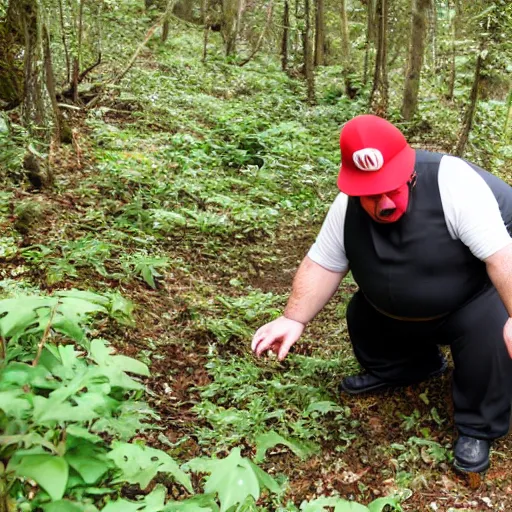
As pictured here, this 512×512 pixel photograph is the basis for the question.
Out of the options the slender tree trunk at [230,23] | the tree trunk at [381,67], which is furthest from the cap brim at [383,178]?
the slender tree trunk at [230,23]

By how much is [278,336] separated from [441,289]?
2.70ft

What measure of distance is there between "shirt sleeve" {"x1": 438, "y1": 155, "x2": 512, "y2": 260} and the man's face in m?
0.17

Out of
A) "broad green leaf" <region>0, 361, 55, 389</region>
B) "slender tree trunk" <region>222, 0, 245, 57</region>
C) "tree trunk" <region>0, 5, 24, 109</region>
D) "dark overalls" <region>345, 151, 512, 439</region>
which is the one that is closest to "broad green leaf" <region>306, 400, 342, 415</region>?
"dark overalls" <region>345, 151, 512, 439</region>

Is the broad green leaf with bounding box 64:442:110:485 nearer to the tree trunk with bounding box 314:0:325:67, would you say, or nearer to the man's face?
the man's face

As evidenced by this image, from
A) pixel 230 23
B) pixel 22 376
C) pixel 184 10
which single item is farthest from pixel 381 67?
pixel 184 10

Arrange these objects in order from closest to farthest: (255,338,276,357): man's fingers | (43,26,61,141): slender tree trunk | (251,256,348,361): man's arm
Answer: (255,338,276,357): man's fingers, (251,256,348,361): man's arm, (43,26,61,141): slender tree trunk

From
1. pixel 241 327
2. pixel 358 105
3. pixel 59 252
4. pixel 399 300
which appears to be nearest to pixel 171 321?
pixel 241 327

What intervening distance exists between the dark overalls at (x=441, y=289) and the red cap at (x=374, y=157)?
17cm

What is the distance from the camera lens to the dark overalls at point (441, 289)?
8.60ft

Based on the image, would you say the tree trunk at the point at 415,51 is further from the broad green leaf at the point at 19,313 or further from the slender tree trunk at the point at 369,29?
the broad green leaf at the point at 19,313

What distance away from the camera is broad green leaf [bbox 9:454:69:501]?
1.06 metres

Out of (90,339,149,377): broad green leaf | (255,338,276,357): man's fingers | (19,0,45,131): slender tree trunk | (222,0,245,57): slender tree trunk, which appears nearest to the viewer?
(90,339,149,377): broad green leaf

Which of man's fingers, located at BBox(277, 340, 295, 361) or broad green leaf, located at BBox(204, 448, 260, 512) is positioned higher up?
broad green leaf, located at BBox(204, 448, 260, 512)

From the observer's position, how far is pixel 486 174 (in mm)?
2678
